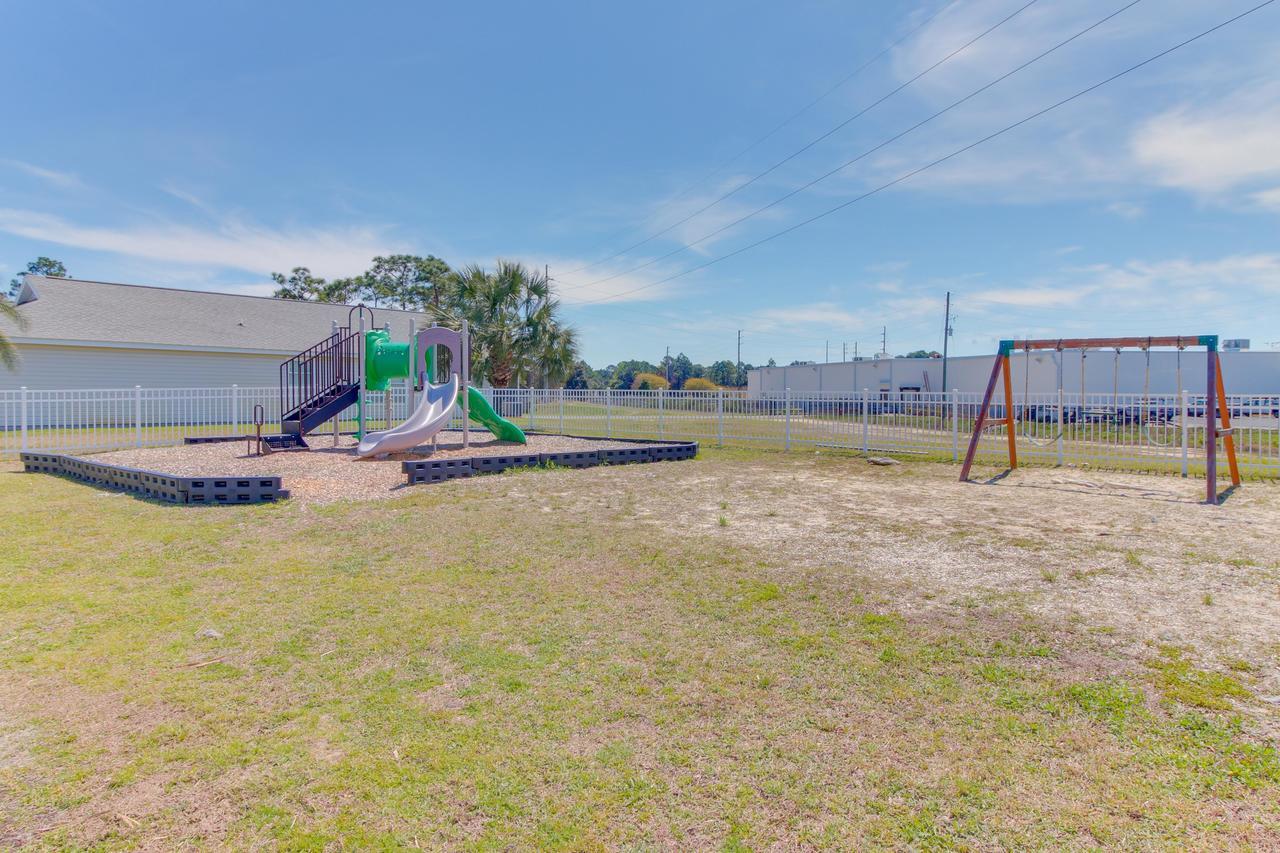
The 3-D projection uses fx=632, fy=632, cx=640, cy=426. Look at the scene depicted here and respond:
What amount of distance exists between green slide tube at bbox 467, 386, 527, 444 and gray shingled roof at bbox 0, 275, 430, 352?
10930 millimetres

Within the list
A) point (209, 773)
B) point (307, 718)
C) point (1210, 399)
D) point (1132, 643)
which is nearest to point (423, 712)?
point (307, 718)

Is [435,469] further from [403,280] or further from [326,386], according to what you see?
[403,280]

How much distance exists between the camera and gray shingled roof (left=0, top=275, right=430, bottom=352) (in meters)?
20.3

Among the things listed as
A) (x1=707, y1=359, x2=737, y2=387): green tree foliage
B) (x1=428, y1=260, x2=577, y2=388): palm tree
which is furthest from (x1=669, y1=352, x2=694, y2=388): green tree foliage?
(x1=428, y1=260, x2=577, y2=388): palm tree

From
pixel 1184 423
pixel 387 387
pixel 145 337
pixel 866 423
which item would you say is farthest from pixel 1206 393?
pixel 145 337

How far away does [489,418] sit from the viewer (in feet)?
44.8

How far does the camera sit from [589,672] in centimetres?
326

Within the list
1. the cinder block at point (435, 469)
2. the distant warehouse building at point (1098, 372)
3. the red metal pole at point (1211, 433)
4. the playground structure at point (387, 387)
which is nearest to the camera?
the red metal pole at point (1211, 433)

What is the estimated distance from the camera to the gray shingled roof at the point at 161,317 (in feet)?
66.5

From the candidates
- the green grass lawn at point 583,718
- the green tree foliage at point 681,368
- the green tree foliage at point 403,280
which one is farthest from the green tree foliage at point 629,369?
the green grass lawn at point 583,718

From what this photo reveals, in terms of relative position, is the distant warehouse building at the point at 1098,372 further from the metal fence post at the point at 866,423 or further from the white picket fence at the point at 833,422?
the metal fence post at the point at 866,423

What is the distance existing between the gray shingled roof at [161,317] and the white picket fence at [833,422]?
7.25 feet

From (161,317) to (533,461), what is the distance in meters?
19.7

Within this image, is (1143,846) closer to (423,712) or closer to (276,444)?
(423,712)
